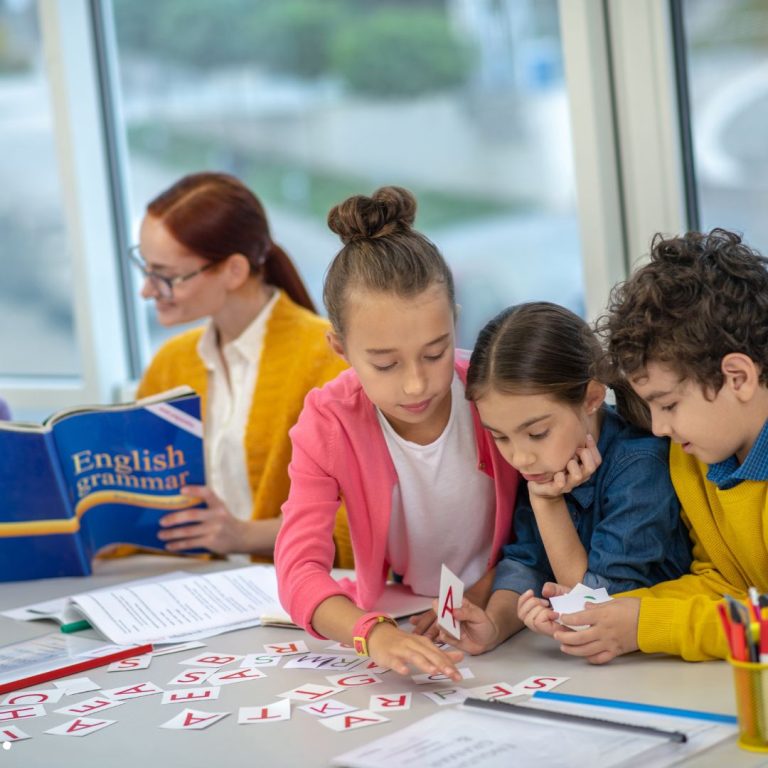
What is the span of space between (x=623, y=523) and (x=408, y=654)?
1.22 ft

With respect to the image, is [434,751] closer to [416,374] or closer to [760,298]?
[416,374]

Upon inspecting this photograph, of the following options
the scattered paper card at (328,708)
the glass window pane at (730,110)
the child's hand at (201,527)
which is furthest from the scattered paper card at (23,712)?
the glass window pane at (730,110)

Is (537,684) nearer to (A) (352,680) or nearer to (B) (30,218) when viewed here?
(A) (352,680)

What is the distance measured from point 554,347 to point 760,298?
0.27 meters

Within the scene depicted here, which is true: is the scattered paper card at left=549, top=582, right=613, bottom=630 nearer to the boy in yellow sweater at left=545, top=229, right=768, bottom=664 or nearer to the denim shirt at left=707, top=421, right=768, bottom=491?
the boy in yellow sweater at left=545, top=229, right=768, bottom=664

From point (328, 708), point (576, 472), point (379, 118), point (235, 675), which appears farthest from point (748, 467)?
point (379, 118)

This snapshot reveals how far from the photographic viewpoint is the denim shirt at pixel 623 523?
5.23 ft

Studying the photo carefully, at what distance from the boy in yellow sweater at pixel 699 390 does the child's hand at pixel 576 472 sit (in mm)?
113

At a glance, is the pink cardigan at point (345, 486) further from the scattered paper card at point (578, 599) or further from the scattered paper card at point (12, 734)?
the scattered paper card at point (12, 734)

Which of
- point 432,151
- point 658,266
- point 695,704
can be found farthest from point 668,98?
point 695,704

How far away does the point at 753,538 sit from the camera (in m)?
1.52

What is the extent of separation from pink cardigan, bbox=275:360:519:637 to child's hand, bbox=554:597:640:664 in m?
0.31

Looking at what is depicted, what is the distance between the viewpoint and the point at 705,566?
1.59m

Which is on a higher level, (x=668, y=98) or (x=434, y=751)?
(x=668, y=98)
